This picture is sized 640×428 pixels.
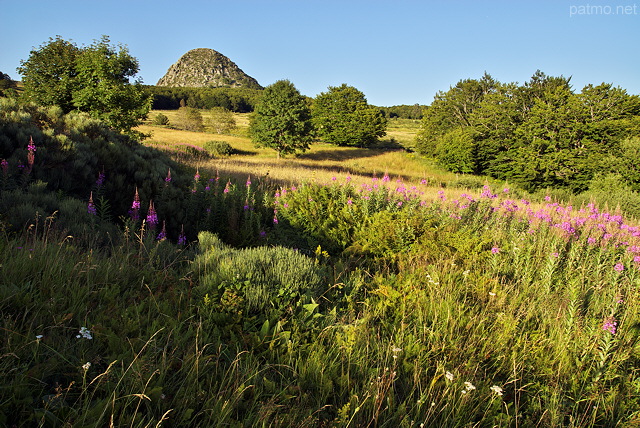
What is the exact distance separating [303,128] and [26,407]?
103 feet

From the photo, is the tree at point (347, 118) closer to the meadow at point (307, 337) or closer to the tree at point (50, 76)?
the tree at point (50, 76)

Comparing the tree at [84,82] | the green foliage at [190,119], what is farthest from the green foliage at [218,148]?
the green foliage at [190,119]

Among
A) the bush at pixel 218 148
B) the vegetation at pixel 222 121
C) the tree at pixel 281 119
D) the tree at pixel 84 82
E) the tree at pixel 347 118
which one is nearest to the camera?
the tree at pixel 84 82

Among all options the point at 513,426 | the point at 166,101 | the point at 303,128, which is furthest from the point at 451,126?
the point at 166,101

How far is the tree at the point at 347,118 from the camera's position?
162 feet

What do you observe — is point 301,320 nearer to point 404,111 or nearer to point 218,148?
A: point 218,148

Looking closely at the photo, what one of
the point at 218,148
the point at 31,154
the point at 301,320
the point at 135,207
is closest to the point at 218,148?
the point at 218,148

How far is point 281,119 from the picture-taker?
1209 inches

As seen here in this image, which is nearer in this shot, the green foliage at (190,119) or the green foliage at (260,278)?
the green foliage at (260,278)

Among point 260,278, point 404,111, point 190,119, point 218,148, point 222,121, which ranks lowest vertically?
point 260,278

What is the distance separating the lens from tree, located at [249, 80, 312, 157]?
1220 inches

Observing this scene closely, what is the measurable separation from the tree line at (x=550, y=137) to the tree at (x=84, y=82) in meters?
27.7

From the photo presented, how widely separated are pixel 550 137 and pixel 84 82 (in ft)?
105

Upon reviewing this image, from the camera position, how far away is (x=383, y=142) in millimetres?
57375
